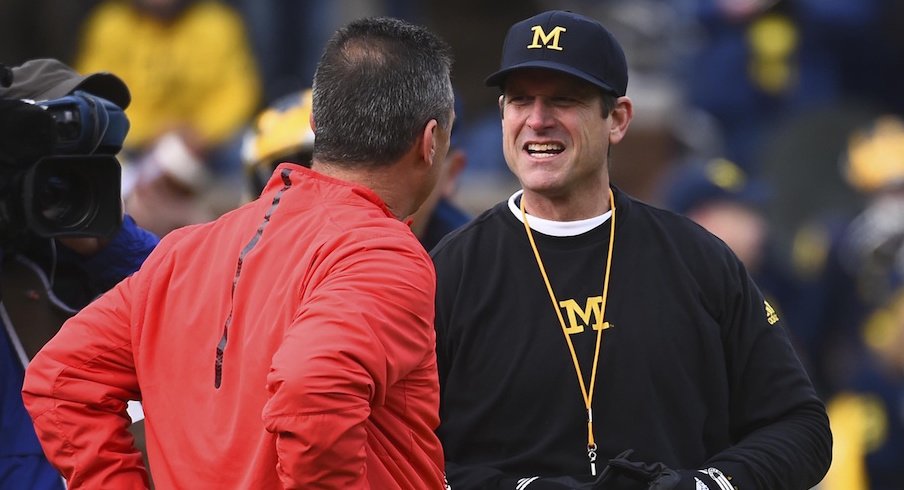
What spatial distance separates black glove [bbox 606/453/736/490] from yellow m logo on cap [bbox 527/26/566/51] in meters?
0.98

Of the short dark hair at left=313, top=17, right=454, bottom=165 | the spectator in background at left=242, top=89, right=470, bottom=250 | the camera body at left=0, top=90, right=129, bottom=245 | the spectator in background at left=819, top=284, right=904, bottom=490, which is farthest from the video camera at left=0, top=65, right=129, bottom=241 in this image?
the spectator in background at left=819, top=284, right=904, bottom=490

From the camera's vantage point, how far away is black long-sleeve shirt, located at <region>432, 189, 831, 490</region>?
388 cm

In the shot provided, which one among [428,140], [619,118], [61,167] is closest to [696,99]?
[619,118]

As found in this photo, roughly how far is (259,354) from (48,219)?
3.03 ft

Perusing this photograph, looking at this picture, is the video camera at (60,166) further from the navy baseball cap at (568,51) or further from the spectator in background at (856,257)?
the spectator in background at (856,257)

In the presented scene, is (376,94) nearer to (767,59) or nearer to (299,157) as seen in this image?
(299,157)

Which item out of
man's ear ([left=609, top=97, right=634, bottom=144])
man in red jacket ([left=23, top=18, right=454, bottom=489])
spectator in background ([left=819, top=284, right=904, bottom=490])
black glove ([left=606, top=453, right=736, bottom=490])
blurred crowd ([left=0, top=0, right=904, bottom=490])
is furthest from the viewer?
blurred crowd ([left=0, top=0, right=904, bottom=490])

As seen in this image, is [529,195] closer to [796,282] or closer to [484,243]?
[484,243]

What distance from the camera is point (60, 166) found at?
4.03 m

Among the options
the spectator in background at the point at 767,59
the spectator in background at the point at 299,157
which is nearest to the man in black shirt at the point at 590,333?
the spectator in background at the point at 299,157

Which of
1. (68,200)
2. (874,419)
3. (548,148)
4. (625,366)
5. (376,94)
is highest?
(376,94)

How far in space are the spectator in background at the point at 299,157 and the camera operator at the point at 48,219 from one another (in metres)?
1.13

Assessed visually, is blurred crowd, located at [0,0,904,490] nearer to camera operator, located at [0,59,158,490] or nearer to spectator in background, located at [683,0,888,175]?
spectator in background, located at [683,0,888,175]

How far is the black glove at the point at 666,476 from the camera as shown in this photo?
3.72 metres
